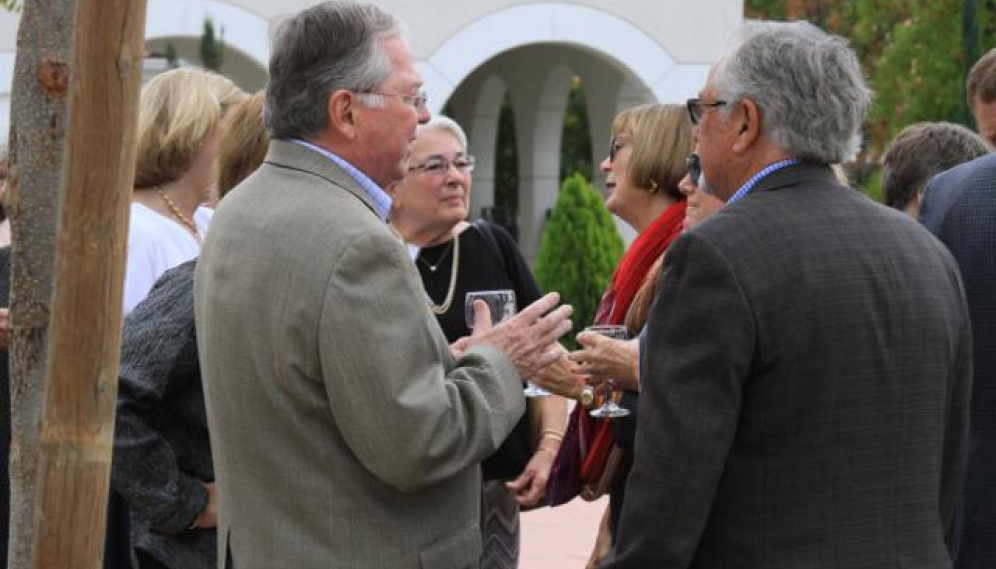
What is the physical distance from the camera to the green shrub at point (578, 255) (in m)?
16.4

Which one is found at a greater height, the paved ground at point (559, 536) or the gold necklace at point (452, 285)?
the gold necklace at point (452, 285)

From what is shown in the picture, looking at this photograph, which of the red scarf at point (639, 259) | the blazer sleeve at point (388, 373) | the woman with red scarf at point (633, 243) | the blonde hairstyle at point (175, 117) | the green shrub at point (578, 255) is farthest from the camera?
the green shrub at point (578, 255)

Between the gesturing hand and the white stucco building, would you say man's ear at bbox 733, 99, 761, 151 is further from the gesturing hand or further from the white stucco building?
the white stucco building

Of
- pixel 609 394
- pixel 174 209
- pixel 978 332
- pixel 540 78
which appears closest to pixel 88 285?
pixel 609 394

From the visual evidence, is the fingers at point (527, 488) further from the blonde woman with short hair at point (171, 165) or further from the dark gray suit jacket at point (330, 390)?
the dark gray suit jacket at point (330, 390)

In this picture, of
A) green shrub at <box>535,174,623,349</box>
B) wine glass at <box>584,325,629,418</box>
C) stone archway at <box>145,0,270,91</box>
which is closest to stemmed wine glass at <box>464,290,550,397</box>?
wine glass at <box>584,325,629,418</box>

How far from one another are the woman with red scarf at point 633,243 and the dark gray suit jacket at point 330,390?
1.05 meters

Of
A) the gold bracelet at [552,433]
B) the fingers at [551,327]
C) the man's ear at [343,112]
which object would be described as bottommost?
the gold bracelet at [552,433]

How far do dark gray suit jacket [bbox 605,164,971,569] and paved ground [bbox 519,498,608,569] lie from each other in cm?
557

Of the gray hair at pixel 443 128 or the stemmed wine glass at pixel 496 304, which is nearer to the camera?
the stemmed wine glass at pixel 496 304

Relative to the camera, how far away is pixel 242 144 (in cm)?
409

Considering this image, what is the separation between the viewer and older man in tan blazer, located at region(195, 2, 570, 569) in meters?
2.96

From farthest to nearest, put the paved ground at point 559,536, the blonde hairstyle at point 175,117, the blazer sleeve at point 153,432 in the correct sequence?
the paved ground at point 559,536 → the blonde hairstyle at point 175,117 → the blazer sleeve at point 153,432

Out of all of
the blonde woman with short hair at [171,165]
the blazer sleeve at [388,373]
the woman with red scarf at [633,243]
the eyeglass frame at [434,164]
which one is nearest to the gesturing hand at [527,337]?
the blazer sleeve at [388,373]
